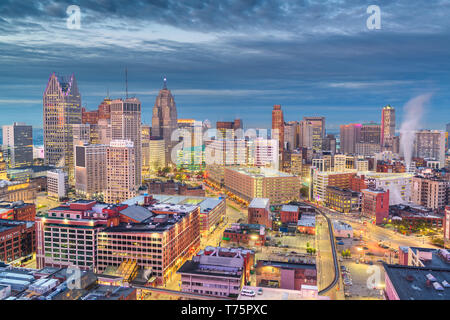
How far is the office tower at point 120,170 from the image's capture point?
19156mm

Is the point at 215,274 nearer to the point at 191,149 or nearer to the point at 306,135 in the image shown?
the point at 191,149

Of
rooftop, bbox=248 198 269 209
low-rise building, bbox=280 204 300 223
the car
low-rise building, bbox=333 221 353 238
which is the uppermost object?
the car

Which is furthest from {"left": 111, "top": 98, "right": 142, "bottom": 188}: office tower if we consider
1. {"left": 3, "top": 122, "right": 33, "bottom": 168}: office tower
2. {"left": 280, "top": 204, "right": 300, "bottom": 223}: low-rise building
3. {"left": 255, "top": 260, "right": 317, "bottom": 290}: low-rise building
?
{"left": 255, "top": 260, "right": 317, "bottom": 290}: low-rise building

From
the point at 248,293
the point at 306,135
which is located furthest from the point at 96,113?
the point at 248,293

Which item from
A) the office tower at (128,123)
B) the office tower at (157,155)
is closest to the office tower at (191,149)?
the office tower at (157,155)

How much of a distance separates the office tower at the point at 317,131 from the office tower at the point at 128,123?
22.7 meters

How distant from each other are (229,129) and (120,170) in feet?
86.1

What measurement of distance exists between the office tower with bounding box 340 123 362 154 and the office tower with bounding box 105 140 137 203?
31265 millimetres

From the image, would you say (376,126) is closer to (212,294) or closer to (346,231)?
(346,231)

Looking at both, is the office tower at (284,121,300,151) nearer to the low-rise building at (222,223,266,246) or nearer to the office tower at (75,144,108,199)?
the office tower at (75,144,108,199)

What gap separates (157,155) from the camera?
36.5 meters

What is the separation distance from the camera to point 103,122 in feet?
105

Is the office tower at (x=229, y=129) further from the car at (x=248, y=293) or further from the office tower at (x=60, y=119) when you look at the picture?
the car at (x=248, y=293)

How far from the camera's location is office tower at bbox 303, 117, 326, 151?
43.5m
